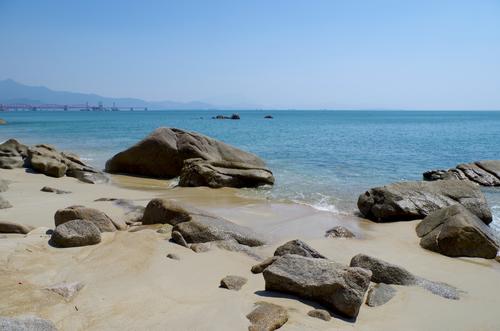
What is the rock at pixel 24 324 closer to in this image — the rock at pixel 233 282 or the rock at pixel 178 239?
the rock at pixel 233 282

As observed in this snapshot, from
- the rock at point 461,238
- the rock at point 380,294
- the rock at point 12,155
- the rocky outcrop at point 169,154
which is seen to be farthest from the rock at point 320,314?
the rock at point 12,155

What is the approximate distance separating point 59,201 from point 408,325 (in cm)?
887

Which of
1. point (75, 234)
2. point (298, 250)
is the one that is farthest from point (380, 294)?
point (75, 234)

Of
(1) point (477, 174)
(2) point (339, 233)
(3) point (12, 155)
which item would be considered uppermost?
(1) point (477, 174)

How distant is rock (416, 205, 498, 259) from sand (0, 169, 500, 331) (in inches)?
8.4

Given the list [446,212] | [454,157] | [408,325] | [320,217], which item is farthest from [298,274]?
[454,157]

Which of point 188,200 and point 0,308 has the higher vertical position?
point 0,308

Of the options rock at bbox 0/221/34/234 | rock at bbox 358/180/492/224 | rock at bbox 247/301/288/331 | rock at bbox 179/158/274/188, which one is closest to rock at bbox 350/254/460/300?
rock at bbox 247/301/288/331

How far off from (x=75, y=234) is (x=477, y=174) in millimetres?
15934

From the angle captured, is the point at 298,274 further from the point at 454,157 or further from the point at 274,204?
the point at 454,157

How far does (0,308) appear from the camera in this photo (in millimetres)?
4152

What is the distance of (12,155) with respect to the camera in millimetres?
19266

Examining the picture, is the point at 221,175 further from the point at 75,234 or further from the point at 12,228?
the point at 75,234

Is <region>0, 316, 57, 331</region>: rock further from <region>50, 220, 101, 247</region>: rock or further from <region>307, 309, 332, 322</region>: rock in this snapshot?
<region>50, 220, 101, 247</region>: rock
